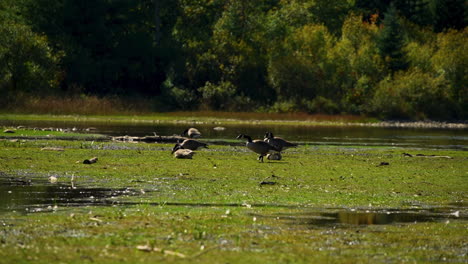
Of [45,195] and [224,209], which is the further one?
[45,195]

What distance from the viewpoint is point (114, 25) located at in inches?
3799

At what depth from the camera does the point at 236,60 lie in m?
101

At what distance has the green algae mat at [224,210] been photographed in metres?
15.6

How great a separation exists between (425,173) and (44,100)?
54.9 metres

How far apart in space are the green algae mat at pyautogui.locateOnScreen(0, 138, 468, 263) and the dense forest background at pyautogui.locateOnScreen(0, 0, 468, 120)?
56.0 meters

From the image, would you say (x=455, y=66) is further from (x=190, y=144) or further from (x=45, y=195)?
(x=45, y=195)

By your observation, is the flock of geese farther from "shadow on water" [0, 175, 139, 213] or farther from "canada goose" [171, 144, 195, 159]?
"shadow on water" [0, 175, 139, 213]

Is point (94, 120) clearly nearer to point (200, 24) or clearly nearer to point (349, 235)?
point (200, 24)

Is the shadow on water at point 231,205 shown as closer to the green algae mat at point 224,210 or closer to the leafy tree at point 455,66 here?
the green algae mat at point 224,210

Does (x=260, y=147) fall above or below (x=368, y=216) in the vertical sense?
below

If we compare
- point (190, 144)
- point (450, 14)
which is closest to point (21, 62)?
point (190, 144)

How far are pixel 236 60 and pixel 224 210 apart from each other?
8118 centimetres

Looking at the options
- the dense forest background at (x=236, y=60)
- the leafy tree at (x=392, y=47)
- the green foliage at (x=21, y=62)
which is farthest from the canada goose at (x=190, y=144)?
the leafy tree at (x=392, y=47)

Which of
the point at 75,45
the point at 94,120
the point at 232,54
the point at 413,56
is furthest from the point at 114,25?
the point at 413,56
